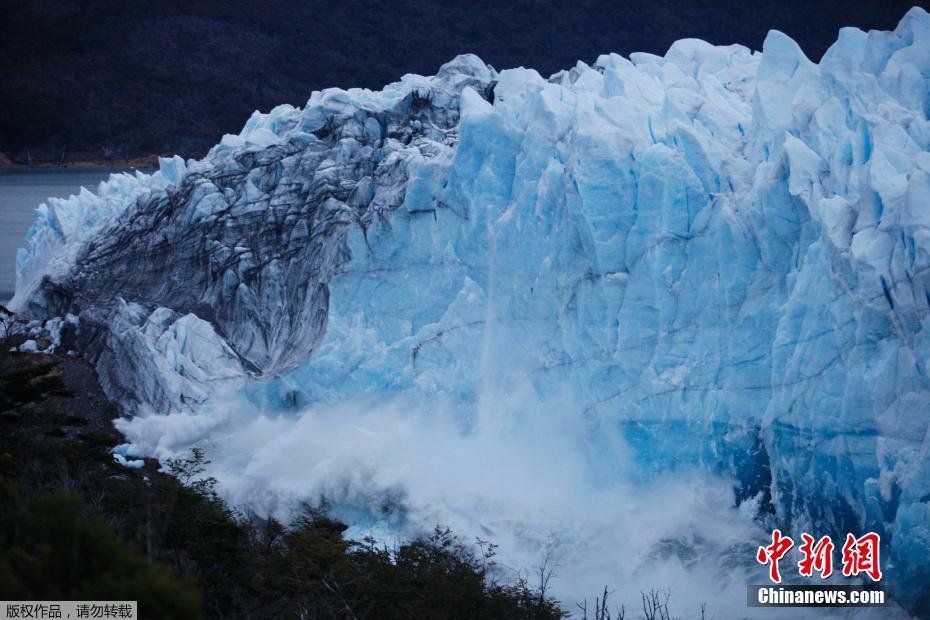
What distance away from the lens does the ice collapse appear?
10445 mm

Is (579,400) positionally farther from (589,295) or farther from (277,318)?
(277,318)

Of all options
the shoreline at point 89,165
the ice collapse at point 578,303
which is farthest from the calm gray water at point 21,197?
the ice collapse at point 578,303

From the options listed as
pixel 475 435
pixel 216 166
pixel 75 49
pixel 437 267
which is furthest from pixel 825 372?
pixel 75 49

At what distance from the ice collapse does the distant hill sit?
26.3 metres

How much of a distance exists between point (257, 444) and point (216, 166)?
6.44 metres

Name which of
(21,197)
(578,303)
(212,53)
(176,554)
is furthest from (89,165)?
(176,554)

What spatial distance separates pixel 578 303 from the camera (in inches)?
516

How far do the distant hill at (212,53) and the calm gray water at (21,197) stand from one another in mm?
1976

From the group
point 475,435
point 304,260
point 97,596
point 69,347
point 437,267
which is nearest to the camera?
point 97,596

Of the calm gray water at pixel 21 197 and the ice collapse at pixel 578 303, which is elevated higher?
the calm gray water at pixel 21 197

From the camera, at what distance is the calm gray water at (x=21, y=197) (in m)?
31.2

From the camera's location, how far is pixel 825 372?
10.6 metres

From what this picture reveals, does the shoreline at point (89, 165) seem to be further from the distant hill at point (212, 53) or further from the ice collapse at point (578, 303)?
the ice collapse at point (578, 303)

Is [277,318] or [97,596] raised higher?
[277,318]
